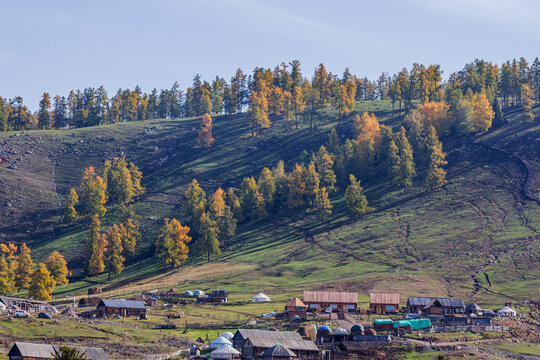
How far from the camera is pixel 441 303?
112 meters

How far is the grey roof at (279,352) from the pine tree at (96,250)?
86.1 metres

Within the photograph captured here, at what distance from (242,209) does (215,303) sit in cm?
6371

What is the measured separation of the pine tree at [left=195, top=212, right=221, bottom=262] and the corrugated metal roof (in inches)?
1980

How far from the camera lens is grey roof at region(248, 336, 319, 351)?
87.1 metres

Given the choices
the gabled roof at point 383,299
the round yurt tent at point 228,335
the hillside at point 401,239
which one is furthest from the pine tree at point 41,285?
the gabled roof at point 383,299

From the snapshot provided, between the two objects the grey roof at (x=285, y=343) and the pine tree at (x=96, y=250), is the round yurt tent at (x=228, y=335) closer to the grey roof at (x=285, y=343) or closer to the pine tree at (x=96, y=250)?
the grey roof at (x=285, y=343)

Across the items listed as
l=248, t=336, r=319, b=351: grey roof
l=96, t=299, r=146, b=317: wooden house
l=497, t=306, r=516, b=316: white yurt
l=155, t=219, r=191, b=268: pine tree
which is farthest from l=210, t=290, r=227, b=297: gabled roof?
l=497, t=306, r=516, b=316: white yurt

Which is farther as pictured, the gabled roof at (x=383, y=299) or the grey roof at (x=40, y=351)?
the gabled roof at (x=383, y=299)

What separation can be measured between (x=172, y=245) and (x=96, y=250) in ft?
57.2

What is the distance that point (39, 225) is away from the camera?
188750 mm

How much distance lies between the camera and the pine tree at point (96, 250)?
16175 cm

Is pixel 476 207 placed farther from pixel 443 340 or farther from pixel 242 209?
pixel 443 340

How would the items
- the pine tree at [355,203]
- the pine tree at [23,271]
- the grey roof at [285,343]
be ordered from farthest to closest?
the pine tree at [355,203]
the pine tree at [23,271]
the grey roof at [285,343]

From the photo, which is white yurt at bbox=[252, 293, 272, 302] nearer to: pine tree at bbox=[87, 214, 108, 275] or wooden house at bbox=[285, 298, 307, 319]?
wooden house at bbox=[285, 298, 307, 319]
